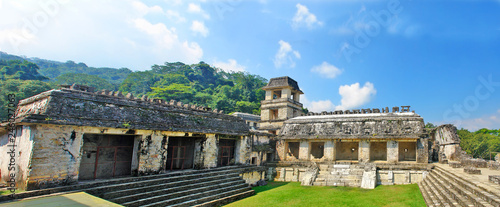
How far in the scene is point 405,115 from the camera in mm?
17938

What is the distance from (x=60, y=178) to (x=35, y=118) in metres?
2.12

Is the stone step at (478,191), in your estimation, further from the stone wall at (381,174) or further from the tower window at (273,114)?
the tower window at (273,114)

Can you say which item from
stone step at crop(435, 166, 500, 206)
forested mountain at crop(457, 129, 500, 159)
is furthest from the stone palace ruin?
forested mountain at crop(457, 129, 500, 159)

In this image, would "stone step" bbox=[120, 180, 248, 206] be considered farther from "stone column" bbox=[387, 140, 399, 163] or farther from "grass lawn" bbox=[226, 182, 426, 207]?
"stone column" bbox=[387, 140, 399, 163]

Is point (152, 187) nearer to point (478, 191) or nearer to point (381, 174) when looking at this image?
point (478, 191)

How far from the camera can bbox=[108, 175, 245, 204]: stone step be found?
28.7ft

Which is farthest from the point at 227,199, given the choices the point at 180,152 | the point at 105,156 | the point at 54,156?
the point at 54,156

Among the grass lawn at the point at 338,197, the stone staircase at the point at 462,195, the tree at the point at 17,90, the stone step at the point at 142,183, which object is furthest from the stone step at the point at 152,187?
the tree at the point at 17,90

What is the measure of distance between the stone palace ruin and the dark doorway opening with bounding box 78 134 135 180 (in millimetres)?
40

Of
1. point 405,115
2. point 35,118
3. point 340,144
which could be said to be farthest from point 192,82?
point 35,118

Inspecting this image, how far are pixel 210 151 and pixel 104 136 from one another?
16.8 ft

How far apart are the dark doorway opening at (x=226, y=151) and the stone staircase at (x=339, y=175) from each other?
5521 mm

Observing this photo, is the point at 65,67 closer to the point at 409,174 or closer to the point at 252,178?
the point at 252,178

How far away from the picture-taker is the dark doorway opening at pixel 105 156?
11.1 meters
